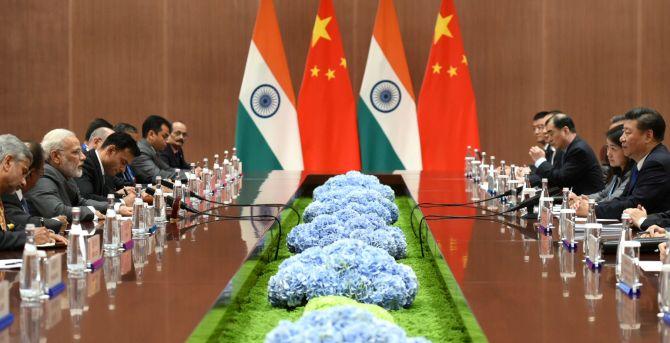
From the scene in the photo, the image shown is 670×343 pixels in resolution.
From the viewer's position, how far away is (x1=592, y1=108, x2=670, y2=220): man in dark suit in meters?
4.75

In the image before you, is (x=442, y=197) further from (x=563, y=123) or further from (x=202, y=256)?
(x=202, y=256)

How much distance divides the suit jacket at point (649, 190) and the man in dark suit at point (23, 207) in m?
2.64

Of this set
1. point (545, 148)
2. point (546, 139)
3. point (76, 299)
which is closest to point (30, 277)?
point (76, 299)

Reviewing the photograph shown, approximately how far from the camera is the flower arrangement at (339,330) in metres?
1.63

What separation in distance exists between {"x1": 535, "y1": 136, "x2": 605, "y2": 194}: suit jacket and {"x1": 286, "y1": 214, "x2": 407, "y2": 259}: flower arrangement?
2941 mm

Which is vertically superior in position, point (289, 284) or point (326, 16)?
point (326, 16)

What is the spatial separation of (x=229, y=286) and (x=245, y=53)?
27.1ft

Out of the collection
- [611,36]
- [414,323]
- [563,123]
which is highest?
[611,36]

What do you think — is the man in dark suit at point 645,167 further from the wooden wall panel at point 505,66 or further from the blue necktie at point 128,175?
the wooden wall panel at point 505,66

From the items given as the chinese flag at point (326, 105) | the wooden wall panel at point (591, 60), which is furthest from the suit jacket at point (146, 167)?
the wooden wall panel at point (591, 60)

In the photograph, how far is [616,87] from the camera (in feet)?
34.9

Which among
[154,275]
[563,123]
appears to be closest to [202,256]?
[154,275]

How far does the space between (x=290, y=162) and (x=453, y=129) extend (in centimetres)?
173

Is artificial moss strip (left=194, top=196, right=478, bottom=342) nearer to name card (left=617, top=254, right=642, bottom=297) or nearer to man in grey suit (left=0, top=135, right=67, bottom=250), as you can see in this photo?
name card (left=617, top=254, right=642, bottom=297)
